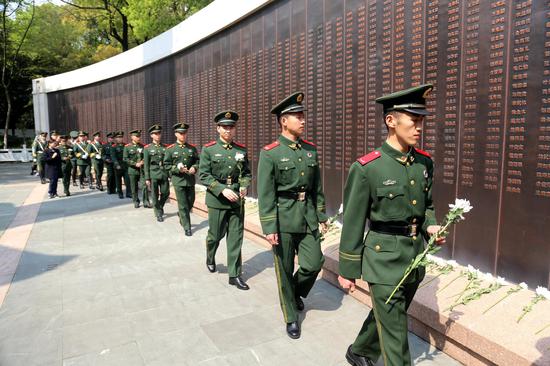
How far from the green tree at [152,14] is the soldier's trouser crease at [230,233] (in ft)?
57.6

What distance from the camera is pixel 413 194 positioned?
2361 millimetres

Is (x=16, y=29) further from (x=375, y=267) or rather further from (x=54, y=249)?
(x=375, y=267)

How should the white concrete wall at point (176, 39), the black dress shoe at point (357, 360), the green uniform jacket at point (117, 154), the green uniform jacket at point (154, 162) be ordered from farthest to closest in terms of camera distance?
the green uniform jacket at point (117, 154) → the white concrete wall at point (176, 39) → the green uniform jacket at point (154, 162) → the black dress shoe at point (357, 360)

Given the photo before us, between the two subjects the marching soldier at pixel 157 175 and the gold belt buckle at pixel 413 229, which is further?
the marching soldier at pixel 157 175

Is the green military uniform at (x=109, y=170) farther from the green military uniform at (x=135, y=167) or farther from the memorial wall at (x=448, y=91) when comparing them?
the memorial wall at (x=448, y=91)

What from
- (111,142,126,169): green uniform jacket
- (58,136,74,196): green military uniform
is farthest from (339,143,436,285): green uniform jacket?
(58,136,74,196): green military uniform

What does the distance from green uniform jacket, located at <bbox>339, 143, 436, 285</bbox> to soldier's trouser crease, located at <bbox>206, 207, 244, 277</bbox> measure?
2.16 metres

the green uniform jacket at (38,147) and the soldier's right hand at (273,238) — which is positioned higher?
the green uniform jacket at (38,147)

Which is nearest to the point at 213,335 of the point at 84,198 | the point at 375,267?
the point at 375,267

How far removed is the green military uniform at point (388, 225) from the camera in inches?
92.1

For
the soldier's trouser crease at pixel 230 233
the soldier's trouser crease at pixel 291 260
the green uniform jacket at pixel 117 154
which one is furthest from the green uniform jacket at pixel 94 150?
the soldier's trouser crease at pixel 291 260

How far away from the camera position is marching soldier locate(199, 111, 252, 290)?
4.59 m

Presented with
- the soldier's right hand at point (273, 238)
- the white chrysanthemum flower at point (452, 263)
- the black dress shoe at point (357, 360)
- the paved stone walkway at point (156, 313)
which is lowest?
the paved stone walkway at point (156, 313)

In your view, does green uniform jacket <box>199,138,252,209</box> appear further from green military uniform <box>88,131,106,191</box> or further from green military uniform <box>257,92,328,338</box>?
green military uniform <box>88,131,106,191</box>
